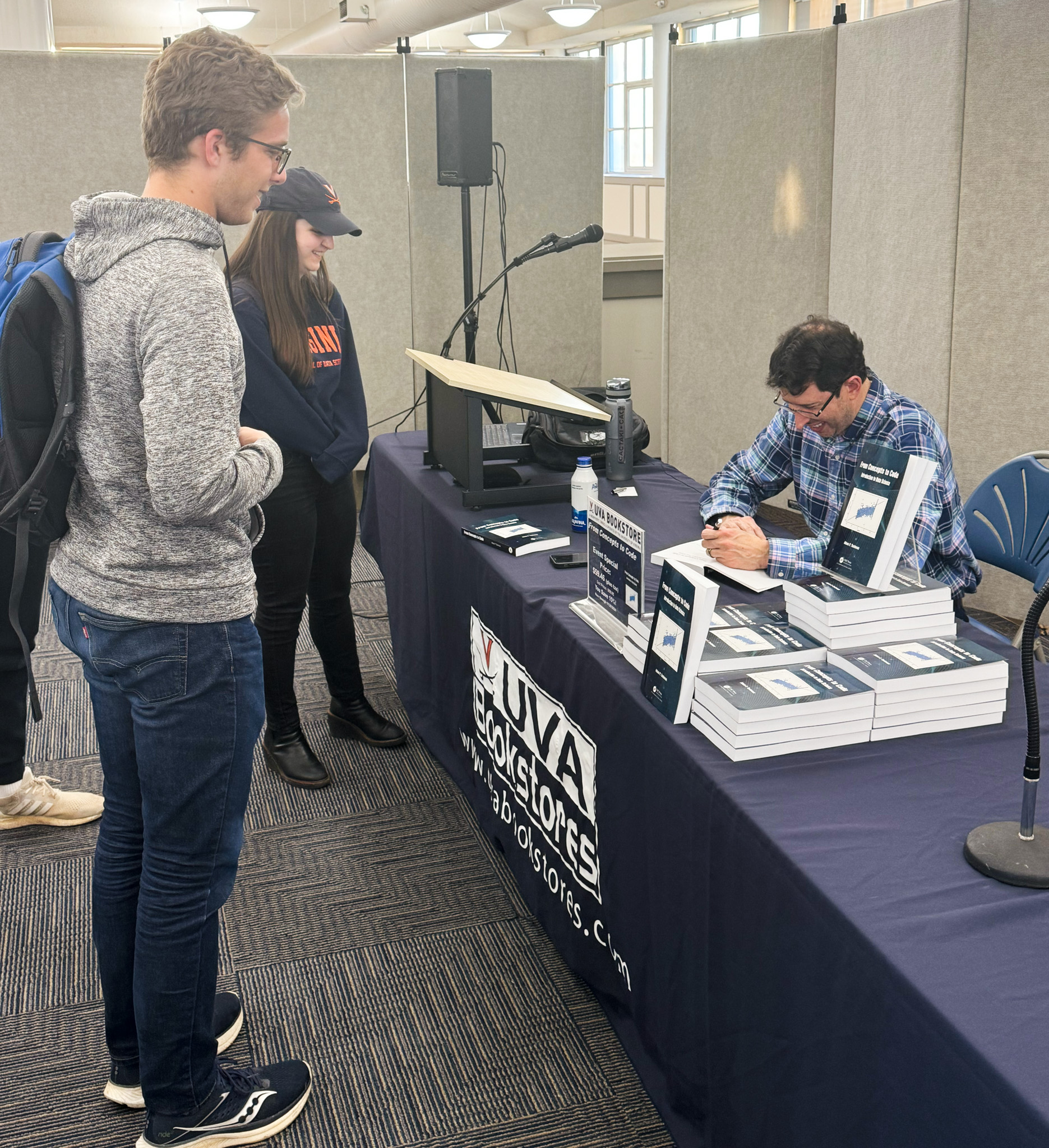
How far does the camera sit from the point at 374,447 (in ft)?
10.1

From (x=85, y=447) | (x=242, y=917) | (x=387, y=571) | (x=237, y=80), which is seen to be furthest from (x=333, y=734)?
(x=237, y=80)

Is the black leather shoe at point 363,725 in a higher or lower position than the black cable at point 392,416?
lower

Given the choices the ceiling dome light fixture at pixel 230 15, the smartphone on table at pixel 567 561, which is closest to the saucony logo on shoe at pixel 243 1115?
the smartphone on table at pixel 567 561

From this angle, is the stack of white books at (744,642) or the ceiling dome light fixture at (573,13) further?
the ceiling dome light fixture at (573,13)

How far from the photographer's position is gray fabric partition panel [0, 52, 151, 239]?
158 inches

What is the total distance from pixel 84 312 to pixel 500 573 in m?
1.02

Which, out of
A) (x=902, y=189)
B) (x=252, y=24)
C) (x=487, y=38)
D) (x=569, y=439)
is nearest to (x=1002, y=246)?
(x=902, y=189)

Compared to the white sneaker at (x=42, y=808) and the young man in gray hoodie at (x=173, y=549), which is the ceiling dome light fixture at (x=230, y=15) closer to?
the white sneaker at (x=42, y=808)

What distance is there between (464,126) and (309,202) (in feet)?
6.62

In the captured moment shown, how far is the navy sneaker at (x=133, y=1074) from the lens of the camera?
1.62m

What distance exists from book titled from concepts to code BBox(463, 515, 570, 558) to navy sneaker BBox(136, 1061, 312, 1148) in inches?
39.2

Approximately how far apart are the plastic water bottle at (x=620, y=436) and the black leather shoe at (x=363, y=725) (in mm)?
878

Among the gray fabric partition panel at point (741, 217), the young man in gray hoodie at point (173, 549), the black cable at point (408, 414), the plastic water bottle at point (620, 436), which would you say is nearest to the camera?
the young man in gray hoodie at point (173, 549)

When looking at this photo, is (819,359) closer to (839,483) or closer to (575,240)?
(839,483)
